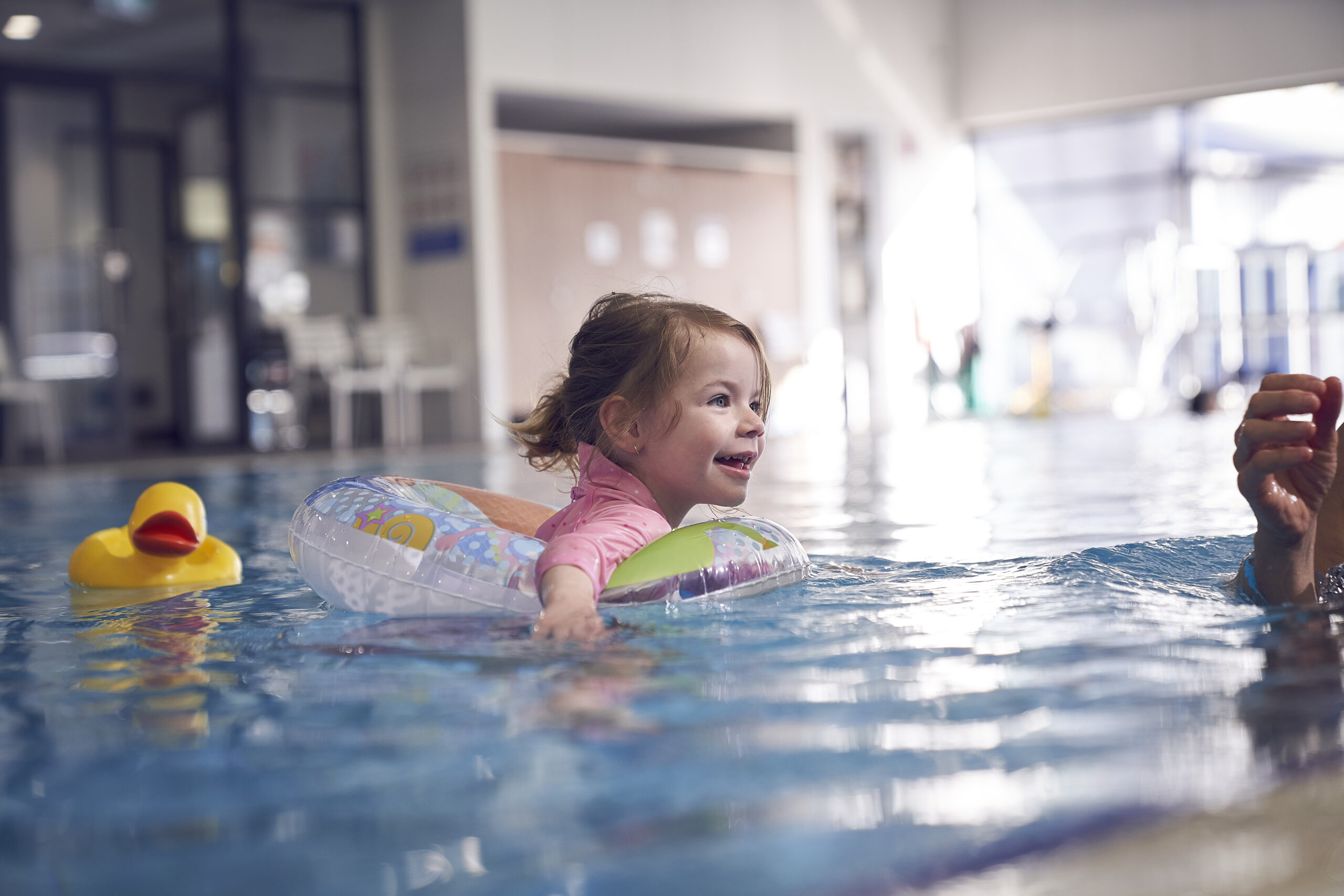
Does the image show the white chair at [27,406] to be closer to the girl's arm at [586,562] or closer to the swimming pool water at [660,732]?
the swimming pool water at [660,732]

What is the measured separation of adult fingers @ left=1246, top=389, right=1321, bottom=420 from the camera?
1479 mm

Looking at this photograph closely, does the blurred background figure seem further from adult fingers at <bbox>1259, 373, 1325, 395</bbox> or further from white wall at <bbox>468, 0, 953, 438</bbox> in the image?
adult fingers at <bbox>1259, 373, 1325, 395</bbox>

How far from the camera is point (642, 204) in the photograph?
37.9 ft

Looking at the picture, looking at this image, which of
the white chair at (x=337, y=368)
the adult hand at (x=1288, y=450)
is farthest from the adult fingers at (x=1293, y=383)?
the white chair at (x=337, y=368)

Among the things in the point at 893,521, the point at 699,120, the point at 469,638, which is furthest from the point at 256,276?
the point at 469,638

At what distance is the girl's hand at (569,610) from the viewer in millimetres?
1658

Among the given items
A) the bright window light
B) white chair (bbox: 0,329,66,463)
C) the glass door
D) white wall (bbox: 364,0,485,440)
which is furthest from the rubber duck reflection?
white wall (bbox: 364,0,485,440)

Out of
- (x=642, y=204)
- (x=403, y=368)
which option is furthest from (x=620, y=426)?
(x=642, y=204)

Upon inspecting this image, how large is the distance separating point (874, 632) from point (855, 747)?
604mm

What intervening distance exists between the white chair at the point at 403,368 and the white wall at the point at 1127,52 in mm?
6852

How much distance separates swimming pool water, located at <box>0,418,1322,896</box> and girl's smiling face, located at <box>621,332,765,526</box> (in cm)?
20

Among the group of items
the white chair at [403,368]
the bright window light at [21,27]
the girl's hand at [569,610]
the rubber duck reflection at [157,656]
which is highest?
the bright window light at [21,27]

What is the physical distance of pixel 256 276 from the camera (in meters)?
10.0

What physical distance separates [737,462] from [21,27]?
887 centimetres
